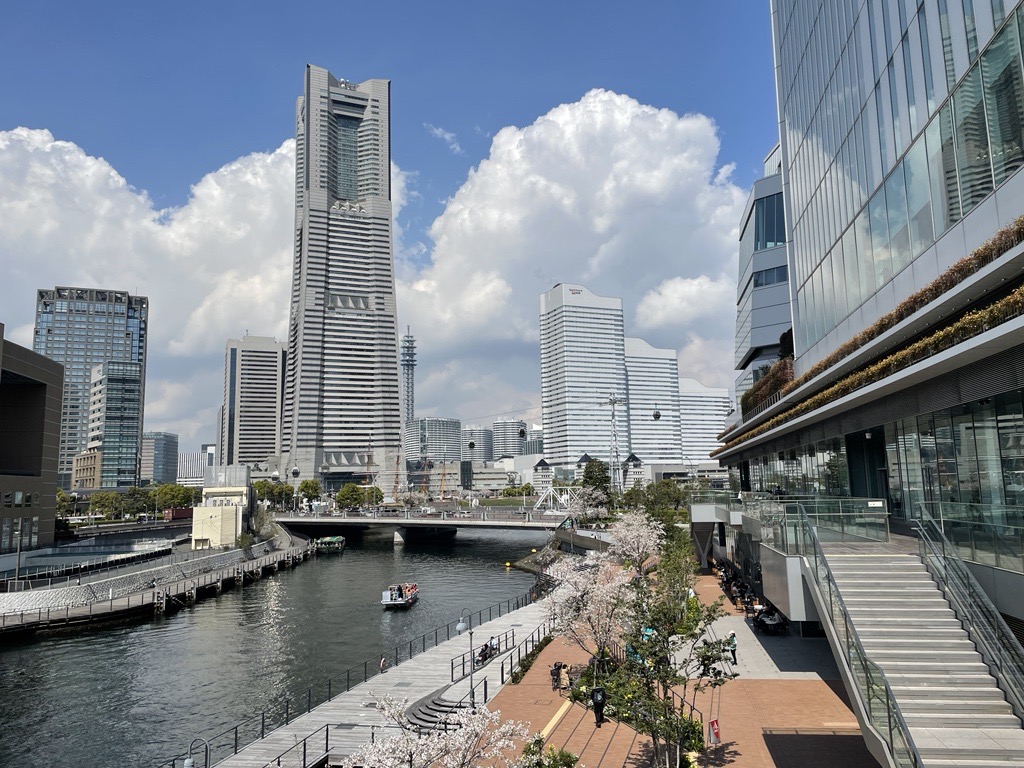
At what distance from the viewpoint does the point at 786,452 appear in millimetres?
44406

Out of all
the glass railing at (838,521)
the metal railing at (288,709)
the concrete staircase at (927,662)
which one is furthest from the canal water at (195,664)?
the concrete staircase at (927,662)

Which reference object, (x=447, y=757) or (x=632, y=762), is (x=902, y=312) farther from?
(x=447, y=757)

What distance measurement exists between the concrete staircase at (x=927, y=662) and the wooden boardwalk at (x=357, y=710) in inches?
453

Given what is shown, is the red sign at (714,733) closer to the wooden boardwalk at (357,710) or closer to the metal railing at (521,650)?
the wooden boardwalk at (357,710)

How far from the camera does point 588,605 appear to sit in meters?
30.0

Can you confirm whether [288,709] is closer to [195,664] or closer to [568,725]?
[195,664]

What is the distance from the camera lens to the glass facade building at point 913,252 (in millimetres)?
16984

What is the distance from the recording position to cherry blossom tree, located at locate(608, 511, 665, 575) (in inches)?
2141

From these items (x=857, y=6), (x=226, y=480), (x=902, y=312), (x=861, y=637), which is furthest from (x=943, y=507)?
(x=226, y=480)

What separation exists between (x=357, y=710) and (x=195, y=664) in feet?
61.0

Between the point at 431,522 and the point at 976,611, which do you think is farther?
the point at 431,522

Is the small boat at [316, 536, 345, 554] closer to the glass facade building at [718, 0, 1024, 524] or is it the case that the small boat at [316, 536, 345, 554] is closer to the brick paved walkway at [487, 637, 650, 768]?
the brick paved walkway at [487, 637, 650, 768]

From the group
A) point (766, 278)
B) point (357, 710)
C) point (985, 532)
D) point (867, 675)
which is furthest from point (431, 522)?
point (985, 532)

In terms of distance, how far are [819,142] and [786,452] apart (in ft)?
62.7
